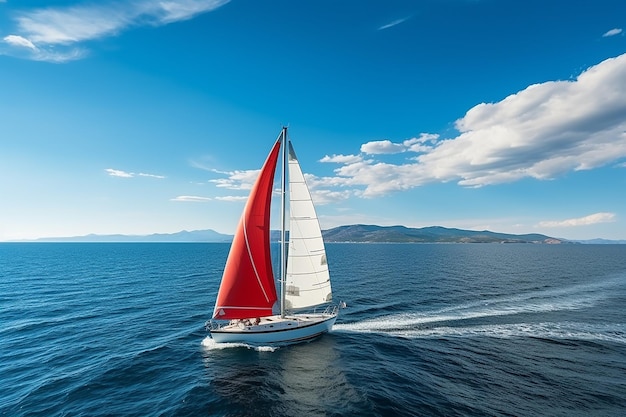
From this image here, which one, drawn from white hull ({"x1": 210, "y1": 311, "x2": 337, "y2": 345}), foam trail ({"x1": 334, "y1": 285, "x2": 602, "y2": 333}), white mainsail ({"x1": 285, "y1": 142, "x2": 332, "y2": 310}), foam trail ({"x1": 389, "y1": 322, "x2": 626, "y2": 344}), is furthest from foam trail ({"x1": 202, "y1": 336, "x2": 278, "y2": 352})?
foam trail ({"x1": 389, "y1": 322, "x2": 626, "y2": 344})

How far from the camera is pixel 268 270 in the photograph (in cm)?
3147

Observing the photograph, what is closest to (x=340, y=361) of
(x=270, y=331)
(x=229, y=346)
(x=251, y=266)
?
(x=270, y=331)

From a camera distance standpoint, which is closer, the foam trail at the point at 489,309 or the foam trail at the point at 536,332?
the foam trail at the point at 536,332

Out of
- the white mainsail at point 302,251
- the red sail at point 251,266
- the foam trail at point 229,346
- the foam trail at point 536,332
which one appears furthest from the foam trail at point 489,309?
the red sail at point 251,266

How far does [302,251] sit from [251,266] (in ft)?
18.3

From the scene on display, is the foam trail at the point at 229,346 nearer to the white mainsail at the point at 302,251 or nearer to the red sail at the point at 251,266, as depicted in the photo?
the red sail at the point at 251,266

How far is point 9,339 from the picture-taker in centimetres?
3256

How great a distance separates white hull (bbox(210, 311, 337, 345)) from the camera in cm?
2942

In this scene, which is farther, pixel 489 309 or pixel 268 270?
pixel 489 309

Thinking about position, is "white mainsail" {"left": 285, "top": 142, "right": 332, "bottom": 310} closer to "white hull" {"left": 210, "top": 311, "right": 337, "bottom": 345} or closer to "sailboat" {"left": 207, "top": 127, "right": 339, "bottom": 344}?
"sailboat" {"left": 207, "top": 127, "right": 339, "bottom": 344}

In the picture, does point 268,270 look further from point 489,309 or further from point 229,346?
point 489,309

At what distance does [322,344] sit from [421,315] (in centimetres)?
1661

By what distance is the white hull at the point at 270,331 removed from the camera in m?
29.4

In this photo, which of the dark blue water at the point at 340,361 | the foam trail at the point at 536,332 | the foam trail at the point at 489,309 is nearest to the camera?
the dark blue water at the point at 340,361
